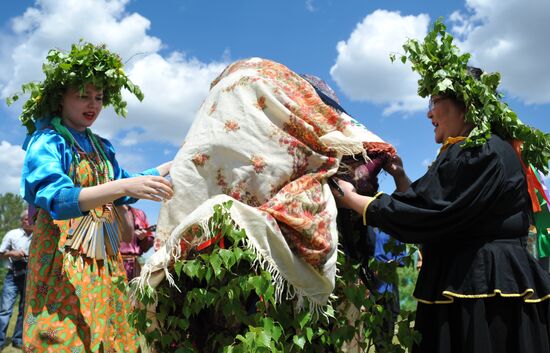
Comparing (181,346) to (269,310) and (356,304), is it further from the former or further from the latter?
(356,304)

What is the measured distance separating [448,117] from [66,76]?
2.03 m

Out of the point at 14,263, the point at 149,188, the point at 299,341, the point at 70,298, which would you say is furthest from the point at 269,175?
the point at 14,263

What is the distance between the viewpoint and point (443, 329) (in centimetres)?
257

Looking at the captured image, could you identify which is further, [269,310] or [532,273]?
[532,273]

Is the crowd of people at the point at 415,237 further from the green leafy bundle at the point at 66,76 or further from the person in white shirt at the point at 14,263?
the person in white shirt at the point at 14,263

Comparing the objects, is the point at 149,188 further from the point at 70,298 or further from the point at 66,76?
the point at 66,76

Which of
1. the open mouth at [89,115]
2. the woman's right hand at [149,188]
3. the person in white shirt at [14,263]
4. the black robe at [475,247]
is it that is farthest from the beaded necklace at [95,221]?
the person in white shirt at [14,263]

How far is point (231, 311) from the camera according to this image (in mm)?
2232

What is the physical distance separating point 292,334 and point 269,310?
0.46 feet

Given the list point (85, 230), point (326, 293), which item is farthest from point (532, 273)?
point (85, 230)

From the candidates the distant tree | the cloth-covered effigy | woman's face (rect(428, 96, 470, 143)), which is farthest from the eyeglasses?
the distant tree

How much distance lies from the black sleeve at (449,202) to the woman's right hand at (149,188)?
0.93m

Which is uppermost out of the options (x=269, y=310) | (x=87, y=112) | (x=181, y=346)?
(x=87, y=112)

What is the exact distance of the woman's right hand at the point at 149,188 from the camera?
2400mm
